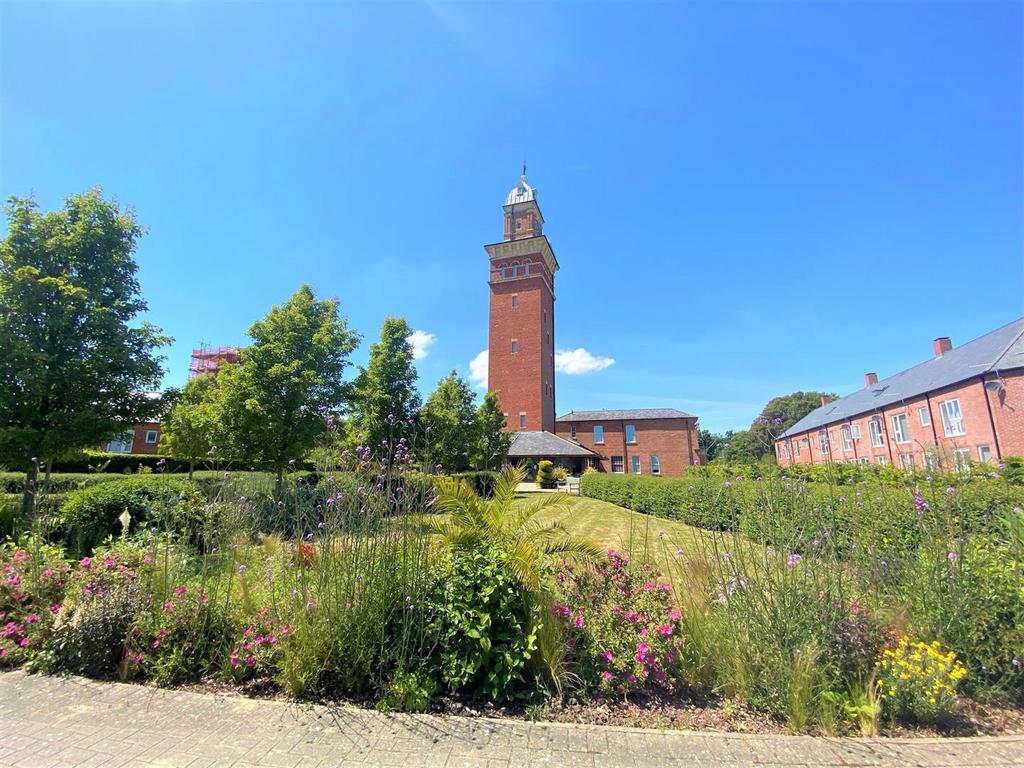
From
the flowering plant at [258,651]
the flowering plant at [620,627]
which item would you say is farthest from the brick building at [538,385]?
the flowering plant at [258,651]

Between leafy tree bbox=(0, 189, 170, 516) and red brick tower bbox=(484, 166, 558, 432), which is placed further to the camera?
red brick tower bbox=(484, 166, 558, 432)

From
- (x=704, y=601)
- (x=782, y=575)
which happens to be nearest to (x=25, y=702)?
(x=704, y=601)

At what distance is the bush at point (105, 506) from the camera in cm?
621

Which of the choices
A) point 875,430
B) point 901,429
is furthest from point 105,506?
point 875,430

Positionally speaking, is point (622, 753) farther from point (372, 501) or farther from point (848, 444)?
point (848, 444)

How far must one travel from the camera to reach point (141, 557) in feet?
13.4

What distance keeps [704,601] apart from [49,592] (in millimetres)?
5705

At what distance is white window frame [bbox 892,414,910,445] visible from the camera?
28594 millimetres

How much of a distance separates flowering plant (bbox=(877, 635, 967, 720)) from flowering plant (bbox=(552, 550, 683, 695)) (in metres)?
1.28

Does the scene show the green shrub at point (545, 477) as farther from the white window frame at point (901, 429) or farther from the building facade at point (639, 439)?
the white window frame at point (901, 429)

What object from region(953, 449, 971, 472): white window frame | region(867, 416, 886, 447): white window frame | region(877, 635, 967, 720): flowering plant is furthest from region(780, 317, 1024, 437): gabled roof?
region(877, 635, 967, 720): flowering plant

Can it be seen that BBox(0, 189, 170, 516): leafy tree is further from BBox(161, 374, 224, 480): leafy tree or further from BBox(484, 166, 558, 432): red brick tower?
BBox(484, 166, 558, 432): red brick tower

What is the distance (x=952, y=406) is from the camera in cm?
2447

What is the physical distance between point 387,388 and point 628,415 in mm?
35500
